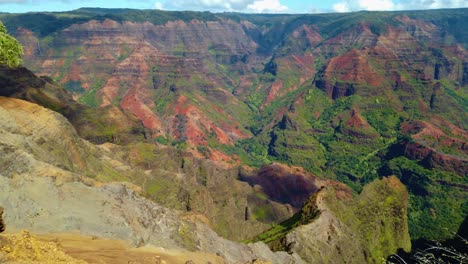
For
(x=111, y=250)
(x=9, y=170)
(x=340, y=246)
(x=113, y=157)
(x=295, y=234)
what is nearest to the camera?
(x=111, y=250)

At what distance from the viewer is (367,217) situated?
106m

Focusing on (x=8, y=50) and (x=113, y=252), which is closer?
(x=113, y=252)

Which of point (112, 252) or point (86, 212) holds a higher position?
point (112, 252)

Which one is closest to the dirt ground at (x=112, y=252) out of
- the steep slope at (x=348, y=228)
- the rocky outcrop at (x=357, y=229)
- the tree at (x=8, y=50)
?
the tree at (x=8, y=50)

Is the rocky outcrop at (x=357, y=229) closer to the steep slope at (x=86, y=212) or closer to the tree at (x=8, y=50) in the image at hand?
the steep slope at (x=86, y=212)

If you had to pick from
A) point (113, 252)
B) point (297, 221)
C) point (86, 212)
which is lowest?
point (297, 221)

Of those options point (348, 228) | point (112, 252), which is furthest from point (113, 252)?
point (348, 228)

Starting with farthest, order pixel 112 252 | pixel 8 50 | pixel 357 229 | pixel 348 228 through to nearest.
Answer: pixel 357 229
pixel 348 228
pixel 8 50
pixel 112 252

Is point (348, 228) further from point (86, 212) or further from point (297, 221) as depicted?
point (86, 212)

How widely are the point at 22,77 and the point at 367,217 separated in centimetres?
11848

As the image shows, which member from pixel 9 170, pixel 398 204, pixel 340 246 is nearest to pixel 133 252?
pixel 9 170

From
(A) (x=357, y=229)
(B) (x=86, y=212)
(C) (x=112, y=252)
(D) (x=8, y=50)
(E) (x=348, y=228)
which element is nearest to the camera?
(C) (x=112, y=252)

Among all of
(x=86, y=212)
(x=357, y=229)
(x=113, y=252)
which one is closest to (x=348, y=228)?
(x=357, y=229)

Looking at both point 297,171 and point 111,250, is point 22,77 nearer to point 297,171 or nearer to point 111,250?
point 297,171
